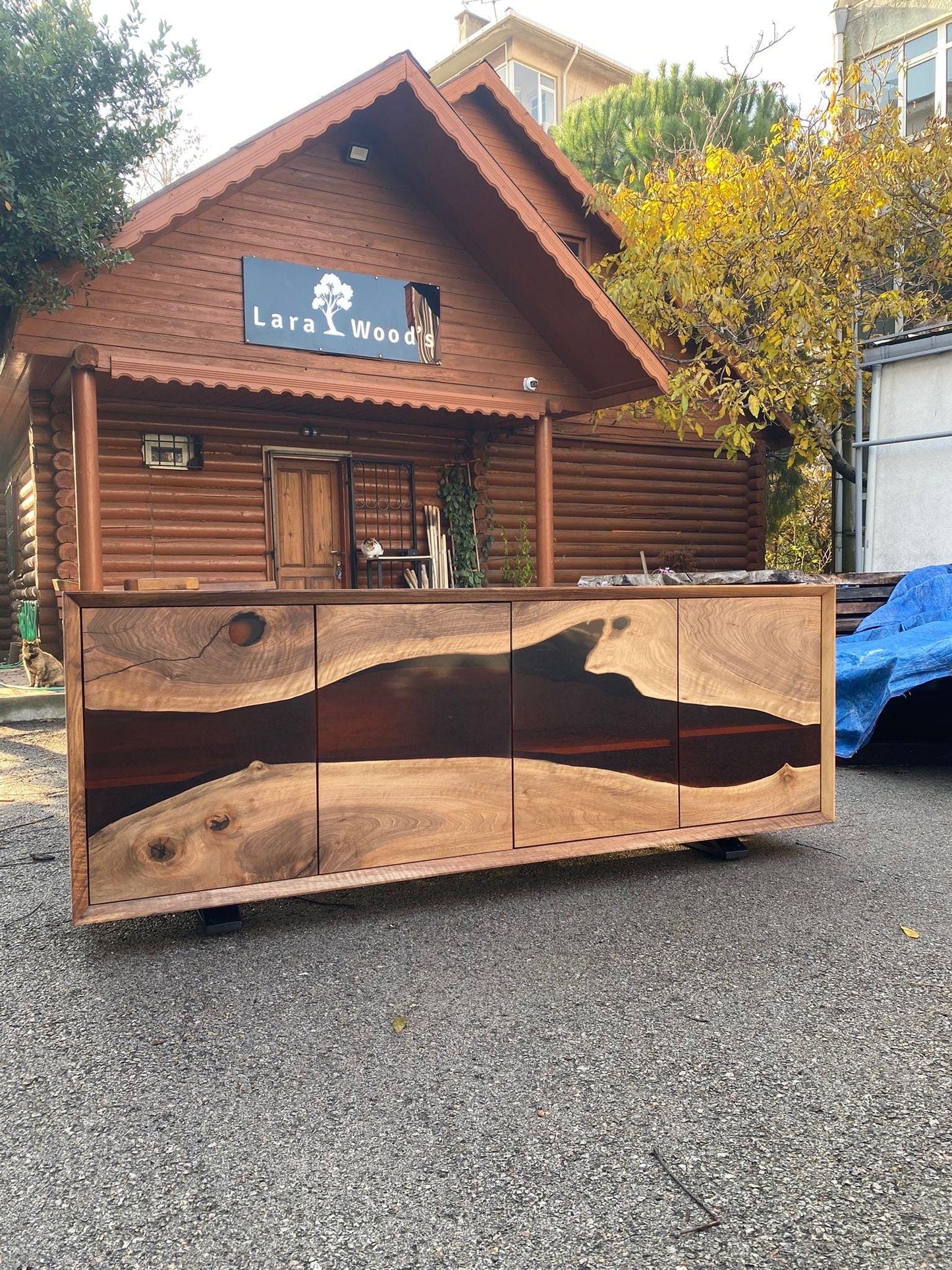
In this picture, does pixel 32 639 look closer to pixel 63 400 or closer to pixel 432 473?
pixel 63 400

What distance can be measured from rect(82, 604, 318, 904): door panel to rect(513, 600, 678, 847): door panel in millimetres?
818

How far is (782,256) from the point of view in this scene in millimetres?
11227

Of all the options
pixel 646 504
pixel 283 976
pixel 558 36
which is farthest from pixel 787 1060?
pixel 558 36

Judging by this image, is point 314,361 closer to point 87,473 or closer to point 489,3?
point 87,473

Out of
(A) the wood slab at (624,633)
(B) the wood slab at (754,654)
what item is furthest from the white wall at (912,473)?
(A) the wood slab at (624,633)

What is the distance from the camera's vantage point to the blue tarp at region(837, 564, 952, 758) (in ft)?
18.0

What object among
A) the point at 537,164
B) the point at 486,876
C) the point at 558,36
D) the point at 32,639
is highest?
the point at 558,36

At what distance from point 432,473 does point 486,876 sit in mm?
7792

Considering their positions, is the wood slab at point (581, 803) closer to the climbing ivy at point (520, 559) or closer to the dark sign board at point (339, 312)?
the dark sign board at point (339, 312)

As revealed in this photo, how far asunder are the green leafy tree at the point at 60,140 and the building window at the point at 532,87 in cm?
2519

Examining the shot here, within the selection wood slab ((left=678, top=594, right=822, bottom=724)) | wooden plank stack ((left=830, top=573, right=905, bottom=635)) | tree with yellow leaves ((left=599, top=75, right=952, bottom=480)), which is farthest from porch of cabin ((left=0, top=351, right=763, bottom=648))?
wood slab ((left=678, top=594, right=822, bottom=724))

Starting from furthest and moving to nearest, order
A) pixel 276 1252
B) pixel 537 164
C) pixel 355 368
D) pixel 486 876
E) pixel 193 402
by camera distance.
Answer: pixel 537 164 < pixel 193 402 < pixel 355 368 < pixel 486 876 < pixel 276 1252

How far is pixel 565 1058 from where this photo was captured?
2172 mm

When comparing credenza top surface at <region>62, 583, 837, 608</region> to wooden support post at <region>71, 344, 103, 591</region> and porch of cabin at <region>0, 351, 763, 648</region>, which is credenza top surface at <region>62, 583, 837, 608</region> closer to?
wooden support post at <region>71, 344, 103, 591</region>
